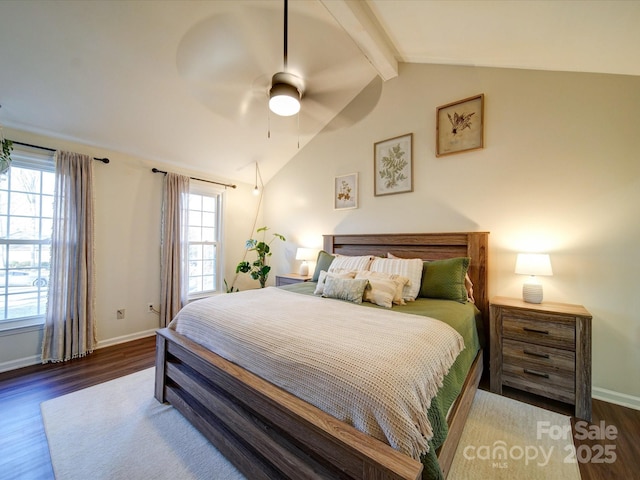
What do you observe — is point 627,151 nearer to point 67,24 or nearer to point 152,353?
point 67,24

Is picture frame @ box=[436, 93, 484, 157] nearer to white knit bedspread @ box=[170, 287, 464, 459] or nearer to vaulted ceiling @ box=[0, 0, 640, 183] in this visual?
vaulted ceiling @ box=[0, 0, 640, 183]

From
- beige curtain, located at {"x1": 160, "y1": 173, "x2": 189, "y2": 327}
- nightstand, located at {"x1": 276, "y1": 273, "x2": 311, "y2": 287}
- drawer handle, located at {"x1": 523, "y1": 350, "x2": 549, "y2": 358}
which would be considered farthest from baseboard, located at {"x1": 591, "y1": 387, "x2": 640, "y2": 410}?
beige curtain, located at {"x1": 160, "y1": 173, "x2": 189, "y2": 327}

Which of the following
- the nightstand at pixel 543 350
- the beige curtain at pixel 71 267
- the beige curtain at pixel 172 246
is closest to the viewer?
the nightstand at pixel 543 350

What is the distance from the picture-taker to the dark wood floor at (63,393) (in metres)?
1.45

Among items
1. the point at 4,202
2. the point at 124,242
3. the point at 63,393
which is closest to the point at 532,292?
the point at 63,393

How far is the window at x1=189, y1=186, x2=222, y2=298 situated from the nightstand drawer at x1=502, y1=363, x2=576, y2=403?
4.09 metres

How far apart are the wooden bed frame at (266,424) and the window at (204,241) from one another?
7.57ft

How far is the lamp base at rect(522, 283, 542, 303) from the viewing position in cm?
216

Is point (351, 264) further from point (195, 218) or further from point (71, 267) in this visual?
point (71, 267)

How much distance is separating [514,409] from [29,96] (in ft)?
16.4

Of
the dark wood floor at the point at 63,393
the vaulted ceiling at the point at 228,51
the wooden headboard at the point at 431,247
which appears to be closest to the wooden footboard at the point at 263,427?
the dark wood floor at the point at 63,393

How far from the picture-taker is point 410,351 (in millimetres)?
1204

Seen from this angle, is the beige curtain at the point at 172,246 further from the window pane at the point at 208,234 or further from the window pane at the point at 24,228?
the window pane at the point at 24,228

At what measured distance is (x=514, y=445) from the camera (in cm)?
161
